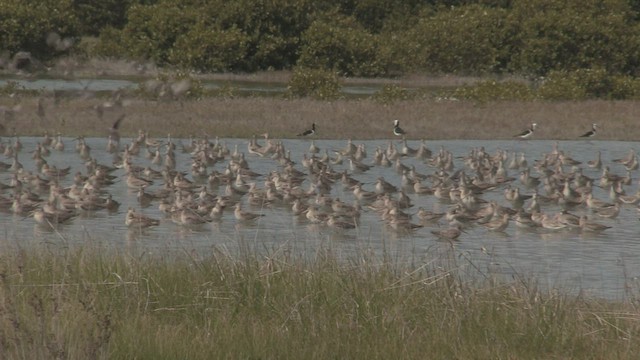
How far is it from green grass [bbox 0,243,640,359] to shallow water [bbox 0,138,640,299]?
0.71 metres

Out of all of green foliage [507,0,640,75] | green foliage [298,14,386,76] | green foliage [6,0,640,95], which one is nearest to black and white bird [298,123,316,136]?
green foliage [6,0,640,95]

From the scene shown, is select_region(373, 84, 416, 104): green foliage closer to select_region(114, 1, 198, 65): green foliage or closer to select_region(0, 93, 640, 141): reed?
select_region(0, 93, 640, 141): reed

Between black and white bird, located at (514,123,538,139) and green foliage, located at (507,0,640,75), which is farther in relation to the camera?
green foliage, located at (507,0,640,75)

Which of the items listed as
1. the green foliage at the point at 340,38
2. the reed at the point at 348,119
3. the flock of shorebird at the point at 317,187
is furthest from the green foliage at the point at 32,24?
the flock of shorebird at the point at 317,187

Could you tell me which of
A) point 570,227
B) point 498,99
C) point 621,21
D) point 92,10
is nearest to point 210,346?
point 570,227

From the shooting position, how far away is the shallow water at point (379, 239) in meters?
13.3

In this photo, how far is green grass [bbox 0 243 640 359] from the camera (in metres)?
9.06

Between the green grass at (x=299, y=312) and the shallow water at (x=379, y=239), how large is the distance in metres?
0.71

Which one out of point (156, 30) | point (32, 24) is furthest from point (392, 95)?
point (32, 24)

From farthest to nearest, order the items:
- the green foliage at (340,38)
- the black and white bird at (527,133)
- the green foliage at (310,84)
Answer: the green foliage at (340,38) < the green foliage at (310,84) < the black and white bird at (527,133)

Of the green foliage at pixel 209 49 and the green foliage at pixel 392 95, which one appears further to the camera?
the green foliage at pixel 209 49

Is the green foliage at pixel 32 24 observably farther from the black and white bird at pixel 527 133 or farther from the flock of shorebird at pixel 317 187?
the black and white bird at pixel 527 133

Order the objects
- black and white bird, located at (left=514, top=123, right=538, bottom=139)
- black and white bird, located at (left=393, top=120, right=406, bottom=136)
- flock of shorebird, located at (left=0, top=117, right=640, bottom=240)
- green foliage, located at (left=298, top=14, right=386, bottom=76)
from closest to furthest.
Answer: flock of shorebird, located at (left=0, top=117, right=640, bottom=240)
black and white bird, located at (left=393, top=120, right=406, bottom=136)
black and white bird, located at (left=514, top=123, right=538, bottom=139)
green foliage, located at (left=298, top=14, right=386, bottom=76)

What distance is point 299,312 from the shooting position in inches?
388
